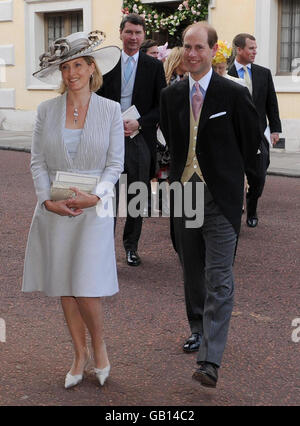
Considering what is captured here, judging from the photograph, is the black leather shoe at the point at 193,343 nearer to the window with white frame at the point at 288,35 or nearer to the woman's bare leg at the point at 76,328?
the woman's bare leg at the point at 76,328

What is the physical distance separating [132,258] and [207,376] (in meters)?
2.95

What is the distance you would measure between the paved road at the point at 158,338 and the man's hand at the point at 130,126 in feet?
3.83

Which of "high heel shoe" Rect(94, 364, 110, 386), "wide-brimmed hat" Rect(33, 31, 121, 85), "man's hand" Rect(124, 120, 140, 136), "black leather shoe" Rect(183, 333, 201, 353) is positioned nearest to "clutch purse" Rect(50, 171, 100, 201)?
"wide-brimmed hat" Rect(33, 31, 121, 85)

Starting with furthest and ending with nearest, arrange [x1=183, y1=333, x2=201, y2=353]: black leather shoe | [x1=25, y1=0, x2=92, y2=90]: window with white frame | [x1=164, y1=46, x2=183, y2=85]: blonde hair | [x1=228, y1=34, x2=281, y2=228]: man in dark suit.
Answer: [x1=25, y1=0, x2=92, y2=90]: window with white frame < [x1=228, y1=34, x2=281, y2=228]: man in dark suit < [x1=164, y1=46, x2=183, y2=85]: blonde hair < [x1=183, y1=333, x2=201, y2=353]: black leather shoe

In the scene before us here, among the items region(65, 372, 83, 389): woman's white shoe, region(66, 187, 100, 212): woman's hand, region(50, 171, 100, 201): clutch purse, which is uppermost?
region(50, 171, 100, 201): clutch purse

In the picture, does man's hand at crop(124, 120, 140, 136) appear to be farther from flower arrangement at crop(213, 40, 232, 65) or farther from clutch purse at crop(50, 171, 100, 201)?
clutch purse at crop(50, 171, 100, 201)

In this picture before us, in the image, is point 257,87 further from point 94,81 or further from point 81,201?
point 81,201

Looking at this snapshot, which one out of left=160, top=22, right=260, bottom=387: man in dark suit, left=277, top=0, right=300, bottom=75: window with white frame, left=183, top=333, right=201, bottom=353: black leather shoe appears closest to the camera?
left=160, top=22, right=260, bottom=387: man in dark suit

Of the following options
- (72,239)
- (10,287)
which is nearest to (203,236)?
(72,239)

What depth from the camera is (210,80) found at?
14.2 ft

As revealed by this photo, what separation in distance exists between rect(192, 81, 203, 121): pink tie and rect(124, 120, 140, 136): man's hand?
2062 mm

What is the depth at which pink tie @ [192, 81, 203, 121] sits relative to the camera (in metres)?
4.36

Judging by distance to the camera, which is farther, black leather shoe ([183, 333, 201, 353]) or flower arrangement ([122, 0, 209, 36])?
flower arrangement ([122, 0, 209, 36])

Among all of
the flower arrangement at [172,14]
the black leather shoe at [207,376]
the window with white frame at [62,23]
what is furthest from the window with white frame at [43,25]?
the black leather shoe at [207,376]
